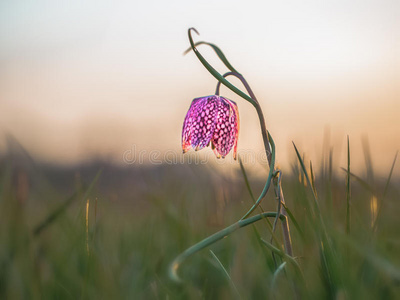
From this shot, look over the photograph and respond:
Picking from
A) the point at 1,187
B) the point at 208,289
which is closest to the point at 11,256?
the point at 1,187

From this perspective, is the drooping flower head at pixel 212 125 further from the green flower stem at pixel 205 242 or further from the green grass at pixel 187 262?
the green flower stem at pixel 205 242

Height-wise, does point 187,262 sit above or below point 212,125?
below

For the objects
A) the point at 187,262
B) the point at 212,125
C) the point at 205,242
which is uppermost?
the point at 212,125

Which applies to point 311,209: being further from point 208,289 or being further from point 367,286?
point 208,289

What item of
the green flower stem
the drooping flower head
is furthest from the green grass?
the drooping flower head

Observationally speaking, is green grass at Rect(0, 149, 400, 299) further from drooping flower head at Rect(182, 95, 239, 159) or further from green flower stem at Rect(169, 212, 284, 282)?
drooping flower head at Rect(182, 95, 239, 159)

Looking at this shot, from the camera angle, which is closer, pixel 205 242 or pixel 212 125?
pixel 205 242

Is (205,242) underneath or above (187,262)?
above

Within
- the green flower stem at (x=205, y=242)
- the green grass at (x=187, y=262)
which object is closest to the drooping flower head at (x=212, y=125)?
the green grass at (x=187, y=262)
